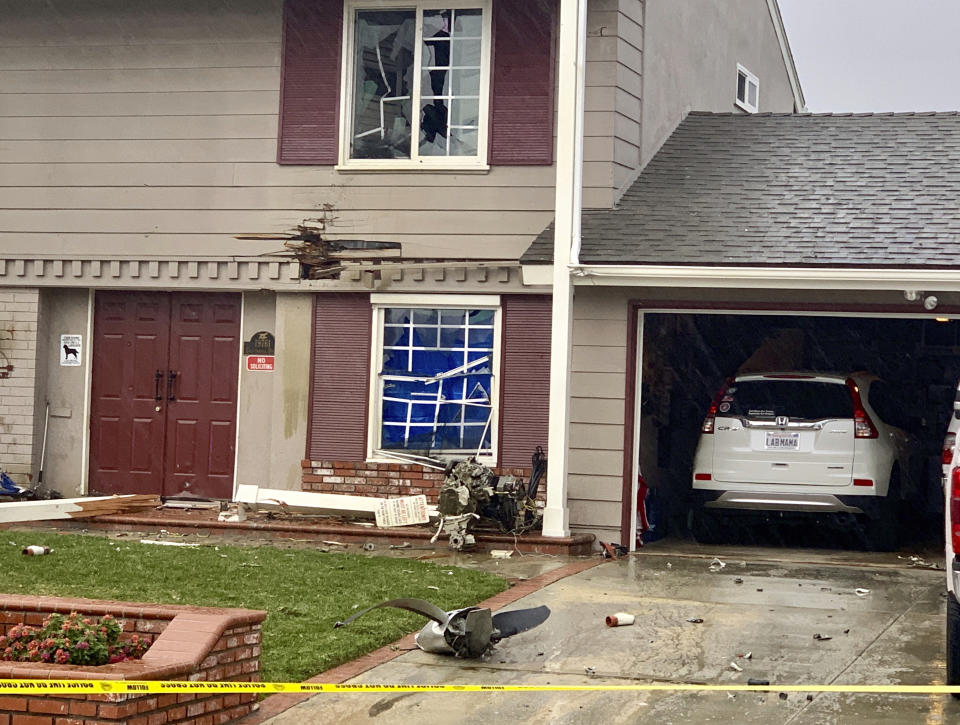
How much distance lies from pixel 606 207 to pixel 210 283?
4168 millimetres

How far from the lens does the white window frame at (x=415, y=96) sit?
530 inches

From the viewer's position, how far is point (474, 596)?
9414mm

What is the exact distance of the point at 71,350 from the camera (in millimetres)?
14664

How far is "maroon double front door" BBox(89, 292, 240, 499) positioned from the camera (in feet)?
46.8

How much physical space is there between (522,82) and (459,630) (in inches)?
284

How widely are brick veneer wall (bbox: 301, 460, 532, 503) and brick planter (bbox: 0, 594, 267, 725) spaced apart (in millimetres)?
6620

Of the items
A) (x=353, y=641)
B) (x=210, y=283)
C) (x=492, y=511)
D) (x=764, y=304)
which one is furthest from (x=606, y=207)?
(x=353, y=641)

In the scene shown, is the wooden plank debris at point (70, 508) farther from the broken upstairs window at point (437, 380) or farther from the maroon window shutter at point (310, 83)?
the maroon window shutter at point (310, 83)

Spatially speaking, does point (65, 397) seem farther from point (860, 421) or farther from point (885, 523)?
point (885, 523)

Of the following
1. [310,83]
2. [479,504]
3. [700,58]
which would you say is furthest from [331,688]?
[700,58]

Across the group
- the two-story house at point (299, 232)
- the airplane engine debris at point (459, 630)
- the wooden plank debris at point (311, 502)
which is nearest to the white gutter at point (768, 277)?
the two-story house at point (299, 232)

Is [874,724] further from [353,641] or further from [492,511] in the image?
[492,511]

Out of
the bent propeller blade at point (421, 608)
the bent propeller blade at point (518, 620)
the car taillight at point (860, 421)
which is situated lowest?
the bent propeller blade at point (518, 620)

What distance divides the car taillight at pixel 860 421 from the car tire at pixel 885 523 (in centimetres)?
58
